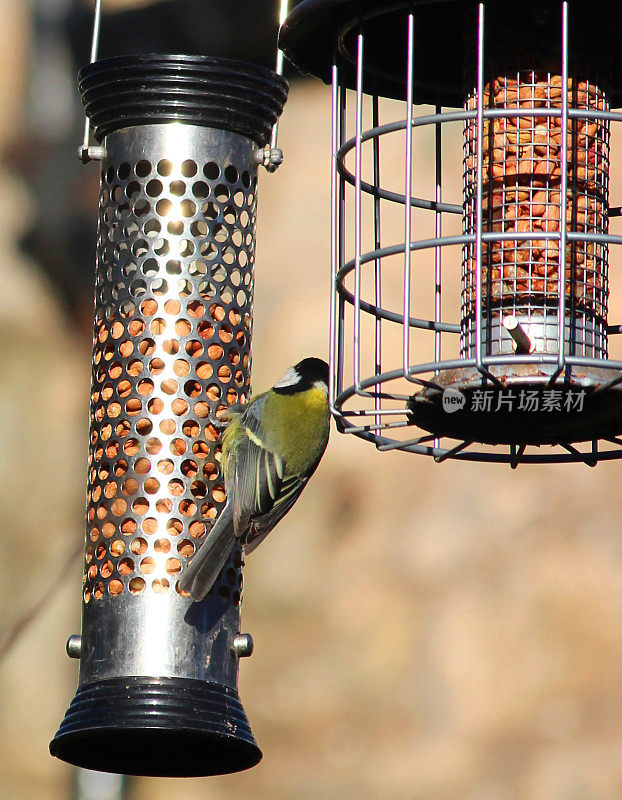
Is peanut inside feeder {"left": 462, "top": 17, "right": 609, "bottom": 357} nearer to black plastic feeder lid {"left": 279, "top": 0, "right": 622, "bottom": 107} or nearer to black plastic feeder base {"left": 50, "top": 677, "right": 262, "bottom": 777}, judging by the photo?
black plastic feeder lid {"left": 279, "top": 0, "right": 622, "bottom": 107}

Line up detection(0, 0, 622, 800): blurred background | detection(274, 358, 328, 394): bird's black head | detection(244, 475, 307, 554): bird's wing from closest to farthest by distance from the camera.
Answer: detection(244, 475, 307, 554): bird's wing → detection(274, 358, 328, 394): bird's black head → detection(0, 0, 622, 800): blurred background

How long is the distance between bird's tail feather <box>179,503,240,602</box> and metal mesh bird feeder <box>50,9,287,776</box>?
0.09 metres

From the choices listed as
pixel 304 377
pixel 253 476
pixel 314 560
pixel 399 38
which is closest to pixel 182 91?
pixel 399 38

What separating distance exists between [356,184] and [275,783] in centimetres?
332

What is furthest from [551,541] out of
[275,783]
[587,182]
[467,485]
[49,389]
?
[587,182]

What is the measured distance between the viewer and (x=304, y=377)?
15.3ft

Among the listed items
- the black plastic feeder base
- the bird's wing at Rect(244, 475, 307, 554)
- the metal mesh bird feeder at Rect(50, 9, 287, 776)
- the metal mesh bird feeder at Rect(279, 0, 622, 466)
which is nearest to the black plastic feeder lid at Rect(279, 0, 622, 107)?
the metal mesh bird feeder at Rect(279, 0, 622, 466)

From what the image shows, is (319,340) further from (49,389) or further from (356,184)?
(356,184)

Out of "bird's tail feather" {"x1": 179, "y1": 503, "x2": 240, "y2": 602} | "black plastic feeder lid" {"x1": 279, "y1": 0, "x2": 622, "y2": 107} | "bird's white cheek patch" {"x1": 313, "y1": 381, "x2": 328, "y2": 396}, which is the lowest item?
"bird's tail feather" {"x1": 179, "y1": 503, "x2": 240, "y2": 602}

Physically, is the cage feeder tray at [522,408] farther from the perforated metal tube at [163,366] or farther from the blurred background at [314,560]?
the blurred background at [314,560]

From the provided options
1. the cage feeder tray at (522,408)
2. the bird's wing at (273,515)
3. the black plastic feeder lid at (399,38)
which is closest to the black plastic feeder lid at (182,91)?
the black plastic feeder lid at (399,38)

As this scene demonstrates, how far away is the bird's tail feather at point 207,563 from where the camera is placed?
409 cm

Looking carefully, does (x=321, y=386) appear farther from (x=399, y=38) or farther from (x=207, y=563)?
(x=399, y=38)

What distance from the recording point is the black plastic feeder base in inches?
157
